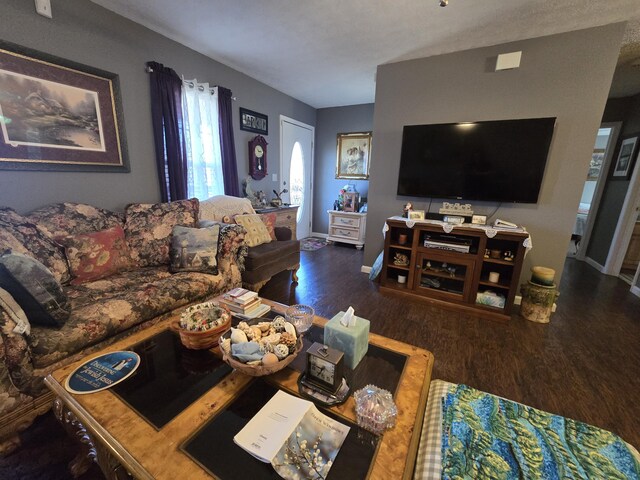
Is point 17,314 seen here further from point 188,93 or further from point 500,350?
point 500,350

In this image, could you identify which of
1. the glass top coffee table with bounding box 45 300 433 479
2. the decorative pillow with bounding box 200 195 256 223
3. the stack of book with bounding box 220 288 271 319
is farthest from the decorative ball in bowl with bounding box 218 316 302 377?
the decorative pillow with bounding box 200 195 256 223

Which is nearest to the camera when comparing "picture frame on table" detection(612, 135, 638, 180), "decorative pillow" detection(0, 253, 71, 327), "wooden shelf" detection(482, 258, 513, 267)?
"decorative pillow" detection(0, 253, 71, 327)

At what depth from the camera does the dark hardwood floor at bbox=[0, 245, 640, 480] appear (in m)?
1.28

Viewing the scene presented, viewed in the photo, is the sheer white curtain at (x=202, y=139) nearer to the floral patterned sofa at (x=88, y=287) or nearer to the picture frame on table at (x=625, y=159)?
the floral patterned sofa at (x=88, y=287)

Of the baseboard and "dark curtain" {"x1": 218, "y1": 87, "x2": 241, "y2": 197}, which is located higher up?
"dark curtain" {"x1": 218, "y1": 87, "x2": 241, "y2": 197}

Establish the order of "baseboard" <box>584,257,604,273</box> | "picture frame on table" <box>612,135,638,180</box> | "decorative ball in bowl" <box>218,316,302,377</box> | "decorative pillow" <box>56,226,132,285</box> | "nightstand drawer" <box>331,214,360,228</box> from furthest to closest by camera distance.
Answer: "nightstand drawer" <box>331,214,360,228</box>
"baseboard" <box>584,257,604,273</box>
"picture frame on table" <box>612,135,638,180</box>
"decorative pillow" <box>56,226,132,285</box>
"decorative ball in bowl" <box>218,316,302,377</box>

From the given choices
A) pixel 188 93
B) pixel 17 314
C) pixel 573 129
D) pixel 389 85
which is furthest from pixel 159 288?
pixel 573 129

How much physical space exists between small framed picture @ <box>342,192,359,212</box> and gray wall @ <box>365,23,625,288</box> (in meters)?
1.54

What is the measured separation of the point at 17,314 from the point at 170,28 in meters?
2.55

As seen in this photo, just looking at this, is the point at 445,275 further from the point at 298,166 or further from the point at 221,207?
the point at 298,166

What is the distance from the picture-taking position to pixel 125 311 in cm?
153

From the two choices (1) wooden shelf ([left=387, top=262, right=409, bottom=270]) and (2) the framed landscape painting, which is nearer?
(2) the framed landscape painting

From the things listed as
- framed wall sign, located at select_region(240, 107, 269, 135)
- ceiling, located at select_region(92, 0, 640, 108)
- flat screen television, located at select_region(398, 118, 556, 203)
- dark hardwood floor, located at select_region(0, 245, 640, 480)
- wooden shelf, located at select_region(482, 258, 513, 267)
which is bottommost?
dark hardwood floor, located at select_region(0, 245, 640, 480)

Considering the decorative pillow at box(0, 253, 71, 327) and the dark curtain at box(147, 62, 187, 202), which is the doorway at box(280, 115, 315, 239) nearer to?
the dark curtain at box(147, 62, 187, 202)
